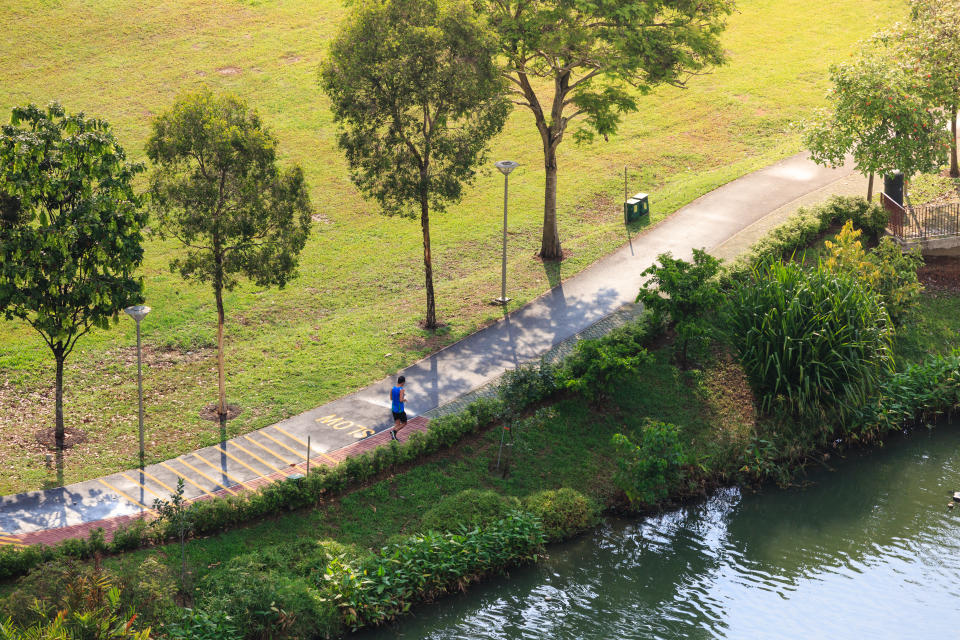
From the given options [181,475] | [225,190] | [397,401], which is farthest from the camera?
[397,401]

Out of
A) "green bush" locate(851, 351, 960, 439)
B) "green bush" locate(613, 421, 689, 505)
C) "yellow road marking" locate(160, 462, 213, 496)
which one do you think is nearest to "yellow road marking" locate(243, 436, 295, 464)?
"yellow road marking" locate(160, 462, 213, 496)

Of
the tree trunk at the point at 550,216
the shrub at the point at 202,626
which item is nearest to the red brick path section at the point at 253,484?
the shrub at the point at 202,626

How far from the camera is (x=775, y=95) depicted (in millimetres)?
46844

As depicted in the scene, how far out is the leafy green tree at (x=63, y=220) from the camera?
2211 cm

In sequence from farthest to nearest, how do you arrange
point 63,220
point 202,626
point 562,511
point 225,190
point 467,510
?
point 225,190, point 562,511, point 63,220, point 467,510, point 202,626

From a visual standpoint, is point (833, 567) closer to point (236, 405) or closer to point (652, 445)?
point (652, 445)

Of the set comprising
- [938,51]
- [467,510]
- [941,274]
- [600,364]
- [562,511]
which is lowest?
[562,511]

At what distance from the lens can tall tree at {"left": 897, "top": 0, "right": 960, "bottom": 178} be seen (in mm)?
32031

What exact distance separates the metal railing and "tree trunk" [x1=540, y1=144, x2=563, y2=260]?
1050cm

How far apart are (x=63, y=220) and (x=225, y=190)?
361 cm

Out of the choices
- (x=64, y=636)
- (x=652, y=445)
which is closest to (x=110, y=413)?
(x=64, y=636)

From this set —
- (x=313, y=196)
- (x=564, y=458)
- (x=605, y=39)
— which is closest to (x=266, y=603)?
(x=564, y=458)

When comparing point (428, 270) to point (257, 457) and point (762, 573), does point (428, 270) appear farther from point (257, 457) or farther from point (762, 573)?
point (762, 573)

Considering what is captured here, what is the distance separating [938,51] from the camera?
3266 cm
